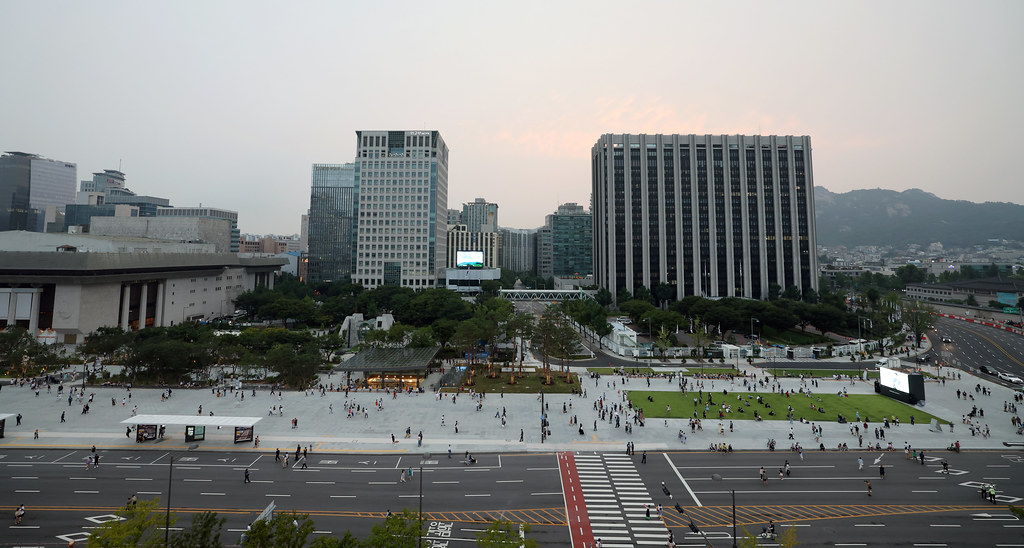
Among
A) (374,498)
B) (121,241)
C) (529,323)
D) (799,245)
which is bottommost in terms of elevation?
(374,498)

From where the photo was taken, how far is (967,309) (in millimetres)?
129125

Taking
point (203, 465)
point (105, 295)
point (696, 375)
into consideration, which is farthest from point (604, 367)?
point (105, 295)

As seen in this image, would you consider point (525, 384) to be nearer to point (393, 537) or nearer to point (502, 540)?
point (502, 540)

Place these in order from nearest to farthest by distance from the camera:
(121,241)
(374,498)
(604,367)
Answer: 1. (374,498)
2. (604,367)
3. (121,241)

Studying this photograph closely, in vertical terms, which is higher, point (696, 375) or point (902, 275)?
point (902, 275)

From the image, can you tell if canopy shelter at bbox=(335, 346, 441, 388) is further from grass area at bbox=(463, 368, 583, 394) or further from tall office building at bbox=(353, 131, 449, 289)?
tall office building at bbox=(353, 131, 449, 289)

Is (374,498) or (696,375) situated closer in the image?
(374,498)

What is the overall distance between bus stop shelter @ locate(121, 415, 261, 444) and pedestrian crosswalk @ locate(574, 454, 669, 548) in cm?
3023

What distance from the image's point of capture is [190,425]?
39062 mm

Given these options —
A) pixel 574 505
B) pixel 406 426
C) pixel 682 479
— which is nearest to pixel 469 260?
pixel 406 426

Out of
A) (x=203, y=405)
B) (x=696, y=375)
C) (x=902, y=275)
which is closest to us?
(x=203, y=405)

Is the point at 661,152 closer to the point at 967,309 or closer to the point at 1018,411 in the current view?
the point at 967,309

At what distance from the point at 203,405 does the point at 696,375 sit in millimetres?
65328

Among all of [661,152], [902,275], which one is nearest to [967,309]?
[902,275]
